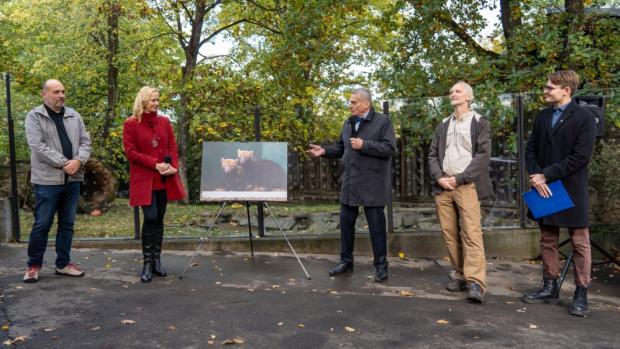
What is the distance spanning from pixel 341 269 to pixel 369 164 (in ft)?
3.86

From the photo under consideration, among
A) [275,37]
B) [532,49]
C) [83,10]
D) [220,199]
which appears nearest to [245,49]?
[275,37]

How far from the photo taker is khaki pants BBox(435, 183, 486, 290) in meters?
4.78

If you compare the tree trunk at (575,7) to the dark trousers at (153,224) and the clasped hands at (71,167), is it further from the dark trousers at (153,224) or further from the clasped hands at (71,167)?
the clasped hands at (71,167)

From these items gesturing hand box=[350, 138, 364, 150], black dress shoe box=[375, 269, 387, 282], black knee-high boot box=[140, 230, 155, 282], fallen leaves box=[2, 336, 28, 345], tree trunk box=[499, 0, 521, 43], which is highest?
tree trunk box=[499, 0, 521, 43]

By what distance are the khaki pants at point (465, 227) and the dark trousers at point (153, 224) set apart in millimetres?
2664

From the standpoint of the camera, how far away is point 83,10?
→ 15320 millimetres

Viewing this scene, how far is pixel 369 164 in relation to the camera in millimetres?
5316

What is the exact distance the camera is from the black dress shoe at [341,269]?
564 centimetres

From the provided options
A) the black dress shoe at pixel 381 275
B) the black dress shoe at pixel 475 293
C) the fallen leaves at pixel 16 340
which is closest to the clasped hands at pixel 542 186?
the black dress shoe at pixel 475 293

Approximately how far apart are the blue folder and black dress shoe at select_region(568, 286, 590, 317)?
2.24 ft

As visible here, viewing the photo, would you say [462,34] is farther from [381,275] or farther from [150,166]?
[150,166]

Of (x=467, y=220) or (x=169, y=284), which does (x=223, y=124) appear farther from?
(x=467, y=220)

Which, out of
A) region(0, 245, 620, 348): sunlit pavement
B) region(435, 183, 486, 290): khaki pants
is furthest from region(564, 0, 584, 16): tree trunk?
region(435, 183, 486, 290): khaki pants

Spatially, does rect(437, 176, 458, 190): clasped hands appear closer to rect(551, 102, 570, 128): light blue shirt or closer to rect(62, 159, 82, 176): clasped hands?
rect(551, 102, 570, 128): light blue shirt
